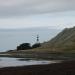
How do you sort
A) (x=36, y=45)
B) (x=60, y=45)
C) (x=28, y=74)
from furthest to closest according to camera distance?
(x=36, y=45) < (x=60, y=45) < (x=28, y=74)

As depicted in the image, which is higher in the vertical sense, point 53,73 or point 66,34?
point 66,34

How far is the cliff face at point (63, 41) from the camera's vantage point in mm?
138250

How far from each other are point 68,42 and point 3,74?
4347 inches

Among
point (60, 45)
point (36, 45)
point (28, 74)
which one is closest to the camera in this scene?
point (28, 74)

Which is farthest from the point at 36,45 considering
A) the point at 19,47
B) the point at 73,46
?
the point at 73,46

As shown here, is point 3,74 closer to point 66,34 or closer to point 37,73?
point 37,73

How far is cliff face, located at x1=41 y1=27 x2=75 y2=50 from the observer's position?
138250mm

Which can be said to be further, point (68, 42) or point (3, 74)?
point (68, 42)

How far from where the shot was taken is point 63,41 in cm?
15400

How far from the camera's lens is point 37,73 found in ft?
131

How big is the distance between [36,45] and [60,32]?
26.4 m

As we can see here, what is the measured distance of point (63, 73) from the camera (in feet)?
129

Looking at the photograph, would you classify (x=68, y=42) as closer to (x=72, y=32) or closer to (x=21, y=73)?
(x=72, y=32)

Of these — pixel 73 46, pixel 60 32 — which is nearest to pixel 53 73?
pixel 73 46
